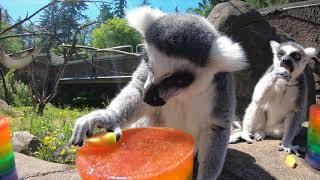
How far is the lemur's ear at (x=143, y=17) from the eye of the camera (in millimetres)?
2846

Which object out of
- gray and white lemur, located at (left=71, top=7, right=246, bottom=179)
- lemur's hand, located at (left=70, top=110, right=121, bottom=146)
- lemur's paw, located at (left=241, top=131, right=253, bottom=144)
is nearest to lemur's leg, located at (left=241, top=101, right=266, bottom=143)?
lemur's paw, located at (left=241, top=131, right=253, bottom=144)

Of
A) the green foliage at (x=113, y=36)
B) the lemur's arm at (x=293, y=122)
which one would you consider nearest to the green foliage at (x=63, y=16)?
the lemur's arm at (x=293, y=122)

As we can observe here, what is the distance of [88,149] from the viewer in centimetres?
213

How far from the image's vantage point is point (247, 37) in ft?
21.2

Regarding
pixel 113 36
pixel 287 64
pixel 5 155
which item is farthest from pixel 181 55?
pixel 113 36

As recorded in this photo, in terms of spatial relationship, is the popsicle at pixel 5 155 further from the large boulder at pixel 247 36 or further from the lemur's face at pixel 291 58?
the large boulder at pixel 247 36

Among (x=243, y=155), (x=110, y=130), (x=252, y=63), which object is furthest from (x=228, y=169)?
(x=252, y=63)

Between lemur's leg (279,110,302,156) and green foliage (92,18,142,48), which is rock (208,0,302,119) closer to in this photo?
lemur's leg (279,110,302,156)

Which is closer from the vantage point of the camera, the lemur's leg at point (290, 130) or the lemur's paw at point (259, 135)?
the lemur's leg at point (290, 130)

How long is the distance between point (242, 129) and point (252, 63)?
5.81 ft

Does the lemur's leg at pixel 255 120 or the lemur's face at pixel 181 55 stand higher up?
the lemur's face at pixel 181 55

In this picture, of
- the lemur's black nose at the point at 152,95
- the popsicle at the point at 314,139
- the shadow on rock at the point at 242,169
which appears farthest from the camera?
the popsicle at the point at 314,139

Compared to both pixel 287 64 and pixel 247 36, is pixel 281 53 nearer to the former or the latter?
pixel 287 64

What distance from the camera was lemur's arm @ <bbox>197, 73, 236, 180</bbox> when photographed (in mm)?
2912
